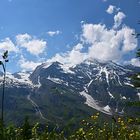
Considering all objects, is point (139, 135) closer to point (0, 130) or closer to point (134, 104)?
point (134, 104)

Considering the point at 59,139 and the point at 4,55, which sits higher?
the point at 4,55

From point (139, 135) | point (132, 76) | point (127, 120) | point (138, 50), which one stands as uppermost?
point (138, 50)

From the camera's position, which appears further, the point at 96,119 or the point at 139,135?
the point at 96,119

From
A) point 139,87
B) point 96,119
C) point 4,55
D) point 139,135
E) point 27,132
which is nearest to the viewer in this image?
point 139,135

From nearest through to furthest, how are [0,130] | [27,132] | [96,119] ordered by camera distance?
[0,130] < [96,119] < [27,132]

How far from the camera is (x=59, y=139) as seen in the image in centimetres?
1623

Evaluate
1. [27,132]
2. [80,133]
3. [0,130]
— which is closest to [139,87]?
[80,133]

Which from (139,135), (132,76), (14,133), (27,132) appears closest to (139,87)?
(132,76)

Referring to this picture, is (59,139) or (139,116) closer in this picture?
(139,116)

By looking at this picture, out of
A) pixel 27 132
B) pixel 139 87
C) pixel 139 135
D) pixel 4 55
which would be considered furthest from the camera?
pixel 27 132

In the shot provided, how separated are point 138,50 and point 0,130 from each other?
5.77 metres

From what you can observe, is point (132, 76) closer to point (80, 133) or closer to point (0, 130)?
point (80, 133)

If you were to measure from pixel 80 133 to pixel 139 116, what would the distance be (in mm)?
2147

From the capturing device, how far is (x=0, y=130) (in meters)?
11.3
